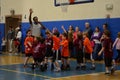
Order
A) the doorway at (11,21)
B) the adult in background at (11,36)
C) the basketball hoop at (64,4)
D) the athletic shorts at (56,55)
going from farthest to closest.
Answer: the doorway at (11,21)
the adult in background at (11,36)
the basketball hoop at (64,4)
the athletic shorts at (56,55)

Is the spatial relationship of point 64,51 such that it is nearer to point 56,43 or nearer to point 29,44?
point 56,43

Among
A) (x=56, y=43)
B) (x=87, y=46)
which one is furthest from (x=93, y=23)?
(x=56, y=43)

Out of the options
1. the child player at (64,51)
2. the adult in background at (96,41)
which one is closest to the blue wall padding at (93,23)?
the adult in background at (96,41)

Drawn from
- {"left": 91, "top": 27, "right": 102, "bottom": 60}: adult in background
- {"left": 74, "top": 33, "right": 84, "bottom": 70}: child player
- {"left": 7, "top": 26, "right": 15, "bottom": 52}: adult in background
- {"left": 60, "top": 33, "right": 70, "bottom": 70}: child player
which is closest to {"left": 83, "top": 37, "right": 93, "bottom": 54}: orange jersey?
{"left": 74, "top": 33, "right": 84, "bottom": 70}: child player

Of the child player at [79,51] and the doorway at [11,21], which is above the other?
the doorway at [11,21]

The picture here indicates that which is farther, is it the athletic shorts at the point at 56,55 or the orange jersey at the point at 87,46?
the orange jersey at the point at 87,46

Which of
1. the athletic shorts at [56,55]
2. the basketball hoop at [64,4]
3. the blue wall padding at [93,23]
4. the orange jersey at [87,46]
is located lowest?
the athletic shorts at [56,55]

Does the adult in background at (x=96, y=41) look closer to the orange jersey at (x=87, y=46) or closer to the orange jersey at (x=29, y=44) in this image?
the orange jersey at (x=87, y=46)

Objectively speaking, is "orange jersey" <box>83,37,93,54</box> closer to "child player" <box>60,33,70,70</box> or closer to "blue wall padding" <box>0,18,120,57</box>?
"child player" <box>60,33,70,70</box>

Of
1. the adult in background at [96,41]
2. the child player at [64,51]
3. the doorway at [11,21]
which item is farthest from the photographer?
the doorway at [11,21]

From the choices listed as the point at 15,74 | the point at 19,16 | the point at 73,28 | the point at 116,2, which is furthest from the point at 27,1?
the point at 15,74

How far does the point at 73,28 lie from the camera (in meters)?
17.6

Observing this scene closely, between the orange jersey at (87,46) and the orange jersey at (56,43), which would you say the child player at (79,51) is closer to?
Answer: the orange jersey at (87,46)

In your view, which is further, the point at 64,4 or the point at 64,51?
the point at 64,4
